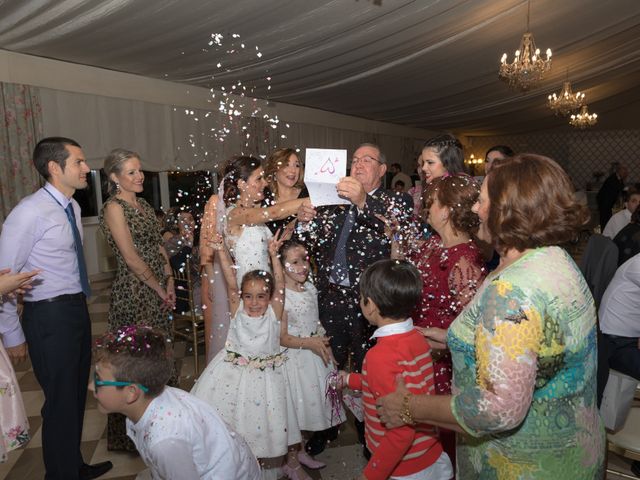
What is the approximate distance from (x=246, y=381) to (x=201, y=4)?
2.85 metres

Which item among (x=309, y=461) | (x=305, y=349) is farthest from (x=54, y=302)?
(x=309, y=461)

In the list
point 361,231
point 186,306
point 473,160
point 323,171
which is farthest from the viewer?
point 473,160

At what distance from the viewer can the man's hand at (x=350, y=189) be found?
1.82 metres

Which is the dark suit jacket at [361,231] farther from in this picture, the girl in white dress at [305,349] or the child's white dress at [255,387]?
the child's white dress at [255,387]

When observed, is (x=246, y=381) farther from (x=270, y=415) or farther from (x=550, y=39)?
(x=550, y=39)

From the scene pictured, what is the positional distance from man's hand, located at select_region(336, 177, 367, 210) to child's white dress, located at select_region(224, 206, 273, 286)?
62 centimetres

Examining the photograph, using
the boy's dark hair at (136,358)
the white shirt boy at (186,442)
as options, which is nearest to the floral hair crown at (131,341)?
the boy's dark hair at (136,358)

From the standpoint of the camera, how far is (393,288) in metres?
1.52

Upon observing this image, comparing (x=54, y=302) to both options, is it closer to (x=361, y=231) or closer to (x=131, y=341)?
(x=131, y=341)

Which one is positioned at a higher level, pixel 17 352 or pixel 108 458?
pixel 17 352

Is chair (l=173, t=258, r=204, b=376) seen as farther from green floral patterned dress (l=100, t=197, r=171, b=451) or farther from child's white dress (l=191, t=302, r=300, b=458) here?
child's white dress (l=191, t=302, r=300, b=458)

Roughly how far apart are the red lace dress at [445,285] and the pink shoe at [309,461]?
2.80 feet

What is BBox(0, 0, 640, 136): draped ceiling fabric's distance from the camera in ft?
12.8

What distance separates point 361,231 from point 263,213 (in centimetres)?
46
